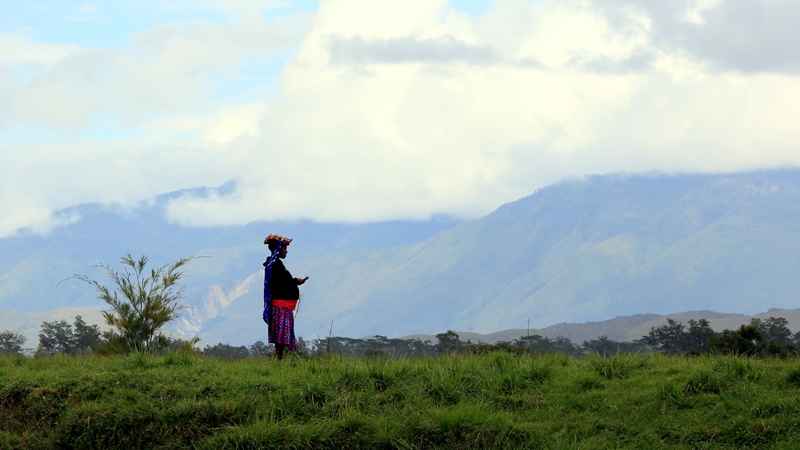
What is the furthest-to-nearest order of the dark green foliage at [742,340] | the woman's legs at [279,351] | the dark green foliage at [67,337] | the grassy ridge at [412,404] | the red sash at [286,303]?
the dark green foliage at [67,337] → the dark green foliage at [742,340] → the red sash at [286,303] → the woman's legs at [279,351] → the grassy ridge at [412,404]

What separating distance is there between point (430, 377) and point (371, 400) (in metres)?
1.09

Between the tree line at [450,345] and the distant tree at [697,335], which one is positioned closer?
the tree line at [450,345]

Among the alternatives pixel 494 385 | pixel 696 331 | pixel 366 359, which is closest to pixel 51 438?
pixel 366 359

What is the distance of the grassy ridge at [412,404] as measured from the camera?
11.1m

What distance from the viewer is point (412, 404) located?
12.1m

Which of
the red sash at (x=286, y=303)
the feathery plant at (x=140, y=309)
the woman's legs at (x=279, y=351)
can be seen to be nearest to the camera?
the woman's legs at (x=279, y=351)

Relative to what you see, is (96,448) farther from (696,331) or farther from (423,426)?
(696,331)

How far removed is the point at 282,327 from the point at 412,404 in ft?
14.6

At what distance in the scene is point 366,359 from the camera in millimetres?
13711

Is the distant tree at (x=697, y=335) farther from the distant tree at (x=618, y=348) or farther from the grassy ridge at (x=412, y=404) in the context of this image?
A: the grassy ridge at (x=412, y=404)

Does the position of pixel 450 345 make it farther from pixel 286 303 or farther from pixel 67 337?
pixel 67 337

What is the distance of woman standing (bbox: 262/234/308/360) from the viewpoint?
52.5 ft

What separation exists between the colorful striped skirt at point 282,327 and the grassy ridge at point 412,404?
1841 mm

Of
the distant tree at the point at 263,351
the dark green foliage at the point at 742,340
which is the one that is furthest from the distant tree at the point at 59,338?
the dark green foliage at the point at 742,340
